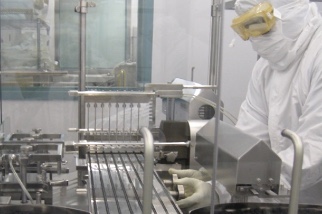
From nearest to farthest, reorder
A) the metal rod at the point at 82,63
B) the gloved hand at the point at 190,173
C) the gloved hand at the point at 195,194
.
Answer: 1. the gloved hand at the point at 195,194
2. the gloved hand at the point at 190,173
3. the metal rod at the point at 82,63

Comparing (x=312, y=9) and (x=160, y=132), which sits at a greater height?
(x=312, y=9)

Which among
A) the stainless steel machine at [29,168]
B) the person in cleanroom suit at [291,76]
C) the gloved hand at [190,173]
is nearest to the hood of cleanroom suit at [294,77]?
the person in cleanroom suit at [291,76]

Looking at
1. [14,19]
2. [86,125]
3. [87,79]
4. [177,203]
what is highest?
[14,19]

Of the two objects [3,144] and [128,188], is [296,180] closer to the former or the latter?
[128,188]

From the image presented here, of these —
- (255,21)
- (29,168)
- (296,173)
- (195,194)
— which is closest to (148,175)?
(296,173)

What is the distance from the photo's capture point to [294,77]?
4.72 ft

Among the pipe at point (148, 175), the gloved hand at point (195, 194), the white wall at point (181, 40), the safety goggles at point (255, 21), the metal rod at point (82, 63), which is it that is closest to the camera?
the pipe at point (148, 175)

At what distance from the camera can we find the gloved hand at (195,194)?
927 millimetres

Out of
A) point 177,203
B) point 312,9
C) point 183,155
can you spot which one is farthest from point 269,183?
point 312,9

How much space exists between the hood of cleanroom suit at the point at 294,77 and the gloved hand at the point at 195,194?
369 mm

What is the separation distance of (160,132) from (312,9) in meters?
0.73

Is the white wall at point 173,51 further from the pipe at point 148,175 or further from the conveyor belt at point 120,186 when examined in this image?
the pipe at point 148,175

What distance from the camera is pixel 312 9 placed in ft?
4.79

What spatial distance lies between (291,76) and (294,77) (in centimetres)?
1
